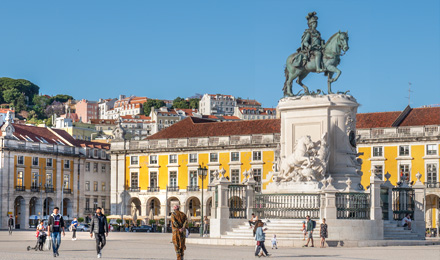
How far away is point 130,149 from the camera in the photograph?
93062mm

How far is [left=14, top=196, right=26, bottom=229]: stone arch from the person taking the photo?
93688 millimetres

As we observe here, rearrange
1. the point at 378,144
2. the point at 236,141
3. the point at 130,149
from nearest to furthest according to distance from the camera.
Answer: the point at 378,144 < the point at 236,141 < the point at 130,149

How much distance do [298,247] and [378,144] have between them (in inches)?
1821

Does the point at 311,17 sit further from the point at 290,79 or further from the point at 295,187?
the point at 295,187

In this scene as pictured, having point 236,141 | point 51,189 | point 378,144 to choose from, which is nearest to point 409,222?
point 378,144

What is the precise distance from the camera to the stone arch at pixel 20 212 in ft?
307

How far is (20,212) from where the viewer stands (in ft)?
310

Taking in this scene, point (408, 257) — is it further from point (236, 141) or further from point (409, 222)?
point (236, 141)

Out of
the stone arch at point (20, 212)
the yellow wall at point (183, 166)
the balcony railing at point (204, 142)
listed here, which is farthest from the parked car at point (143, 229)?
the stone arch at point (20, 212)

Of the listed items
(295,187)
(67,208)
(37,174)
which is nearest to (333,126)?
(295,187)

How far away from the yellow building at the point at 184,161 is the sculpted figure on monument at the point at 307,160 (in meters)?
44.8

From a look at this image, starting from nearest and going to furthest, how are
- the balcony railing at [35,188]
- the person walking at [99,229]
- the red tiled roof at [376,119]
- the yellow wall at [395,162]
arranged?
1. the person walking at [99,229]
2. the yellow wall at [395,162]
3. the red tiled roof at [376,119]
4. the balcony railing at [35,188]

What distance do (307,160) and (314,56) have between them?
179 inches

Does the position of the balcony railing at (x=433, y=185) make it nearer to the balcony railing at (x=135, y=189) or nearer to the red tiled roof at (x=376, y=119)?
the red tiled roof at (x=376, y=119)
